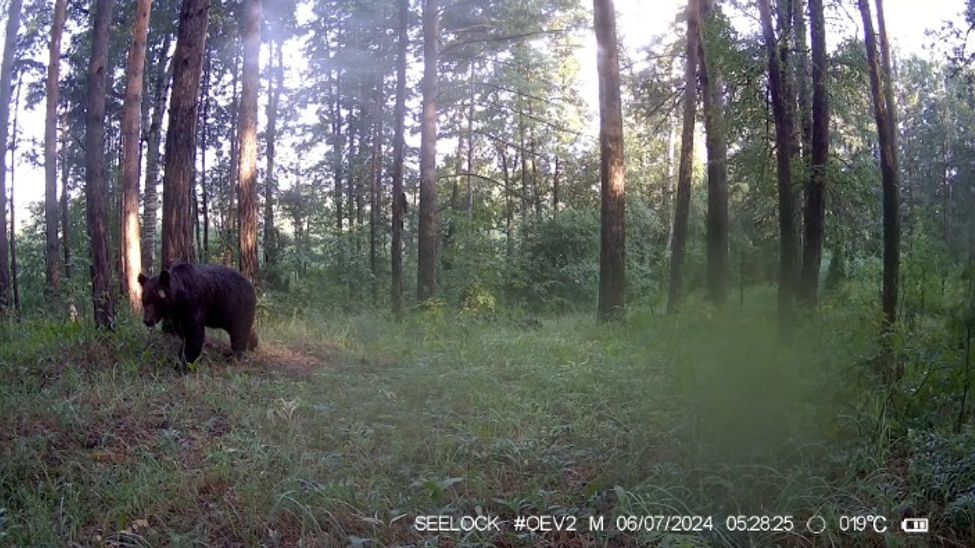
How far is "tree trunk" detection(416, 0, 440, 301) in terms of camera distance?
14.7m

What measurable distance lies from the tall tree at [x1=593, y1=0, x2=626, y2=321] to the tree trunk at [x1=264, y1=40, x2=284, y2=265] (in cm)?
1496

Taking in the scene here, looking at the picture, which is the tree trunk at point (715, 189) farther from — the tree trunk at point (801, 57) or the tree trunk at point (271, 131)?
the tree trunk at point (271, 131)

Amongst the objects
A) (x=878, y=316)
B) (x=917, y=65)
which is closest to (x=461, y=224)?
(x=878, y=316)

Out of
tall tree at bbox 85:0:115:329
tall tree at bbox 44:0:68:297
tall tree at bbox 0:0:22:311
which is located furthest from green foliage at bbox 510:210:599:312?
tall tree at bbox 0:0:22:311

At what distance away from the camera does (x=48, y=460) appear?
4676 mm

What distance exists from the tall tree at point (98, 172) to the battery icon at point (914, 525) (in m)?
9.48

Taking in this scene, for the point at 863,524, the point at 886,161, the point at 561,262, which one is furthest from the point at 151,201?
the point at 863,524

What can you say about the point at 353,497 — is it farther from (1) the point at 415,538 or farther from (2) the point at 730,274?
(2) the point at 730,274

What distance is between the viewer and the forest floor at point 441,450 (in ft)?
11.9

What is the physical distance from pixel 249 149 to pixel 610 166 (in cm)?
697

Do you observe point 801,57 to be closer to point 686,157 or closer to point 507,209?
point 686,157

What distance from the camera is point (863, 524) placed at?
3463 millimetres

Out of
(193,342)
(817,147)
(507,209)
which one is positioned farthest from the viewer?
(507,209)

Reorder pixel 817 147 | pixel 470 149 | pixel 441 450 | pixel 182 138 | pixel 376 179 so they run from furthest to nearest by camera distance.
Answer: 1. pixel 470 149
2. pixel 376 179
3. pixel 182 138
4. pixel 817 147
5. pixel 441 450
